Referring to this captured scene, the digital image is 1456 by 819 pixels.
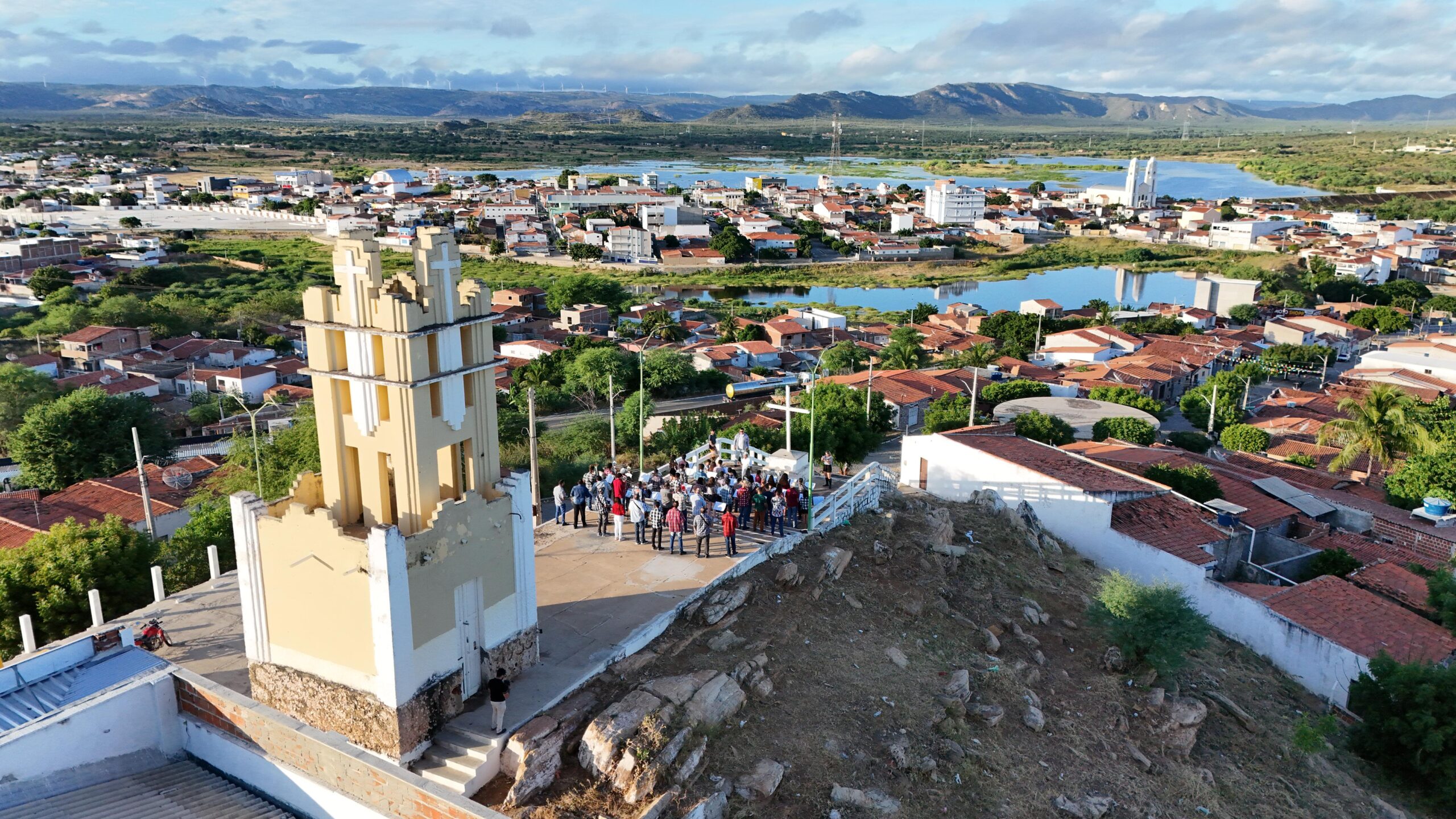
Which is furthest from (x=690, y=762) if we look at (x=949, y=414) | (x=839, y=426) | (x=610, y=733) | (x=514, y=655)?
(x=949, y=414)

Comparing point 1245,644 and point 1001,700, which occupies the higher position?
point 1001,700

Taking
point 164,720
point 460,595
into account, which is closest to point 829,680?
point 460,595

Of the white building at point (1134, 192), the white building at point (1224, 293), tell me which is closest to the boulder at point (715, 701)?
the white building at point (1224, 293)

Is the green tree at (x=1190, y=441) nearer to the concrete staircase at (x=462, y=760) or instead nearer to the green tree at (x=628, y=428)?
the green tree at (x=628, y=428)

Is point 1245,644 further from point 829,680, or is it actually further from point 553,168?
point 553,168

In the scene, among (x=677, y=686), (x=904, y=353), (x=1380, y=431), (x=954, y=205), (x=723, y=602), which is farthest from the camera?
(x=954, y=205)

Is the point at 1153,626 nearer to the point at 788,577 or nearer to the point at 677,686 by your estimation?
the point at 788,577
